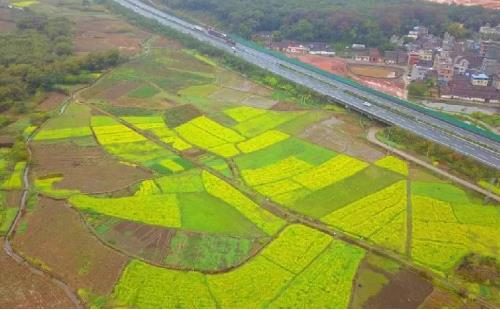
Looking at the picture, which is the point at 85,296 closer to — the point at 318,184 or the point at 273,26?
the point at 318,184

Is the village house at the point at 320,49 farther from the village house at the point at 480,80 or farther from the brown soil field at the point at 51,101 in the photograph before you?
the brown soil field at the point at 51,101

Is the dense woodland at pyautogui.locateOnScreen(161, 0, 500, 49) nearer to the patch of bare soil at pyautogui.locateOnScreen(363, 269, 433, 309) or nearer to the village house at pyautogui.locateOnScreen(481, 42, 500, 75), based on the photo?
the village house at pyautogui.locateOnScreen(481, 42, 500, 75)

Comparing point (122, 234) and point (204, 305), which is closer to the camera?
point (204, 305)

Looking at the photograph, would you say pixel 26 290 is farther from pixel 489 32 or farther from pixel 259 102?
pixel 489 32

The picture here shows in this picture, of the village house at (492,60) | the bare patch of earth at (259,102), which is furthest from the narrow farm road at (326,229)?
the village house at (492,60)

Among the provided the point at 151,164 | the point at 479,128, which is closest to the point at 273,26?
the point at 479,128
